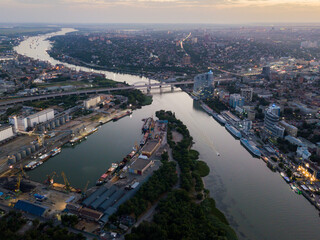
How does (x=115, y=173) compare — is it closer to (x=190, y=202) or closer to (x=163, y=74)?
(x=190, y=202)

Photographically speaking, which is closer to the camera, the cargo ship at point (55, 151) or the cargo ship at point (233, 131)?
the cargo ship at point (55, 151)

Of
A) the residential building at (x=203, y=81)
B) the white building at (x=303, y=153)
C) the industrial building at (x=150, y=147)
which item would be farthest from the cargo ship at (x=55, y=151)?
the residential building at (x=203, y=81)

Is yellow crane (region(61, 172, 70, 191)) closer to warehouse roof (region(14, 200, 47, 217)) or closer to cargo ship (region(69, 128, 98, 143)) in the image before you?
warehouse roof (region(14, 200, 47, 217))

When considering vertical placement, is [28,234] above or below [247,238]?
above

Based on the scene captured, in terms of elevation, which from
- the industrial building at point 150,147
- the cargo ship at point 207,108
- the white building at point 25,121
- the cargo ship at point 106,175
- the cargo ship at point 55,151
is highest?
the white building at point 25,121

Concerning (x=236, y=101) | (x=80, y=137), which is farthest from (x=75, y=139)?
(x=236, y=101)

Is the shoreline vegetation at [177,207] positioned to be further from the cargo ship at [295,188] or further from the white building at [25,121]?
the white building at [25,121]

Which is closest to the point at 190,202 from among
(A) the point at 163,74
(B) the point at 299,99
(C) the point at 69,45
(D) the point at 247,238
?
(D) the point at 247,238
